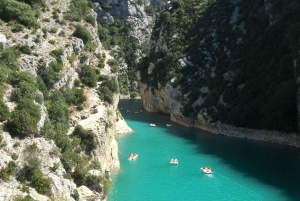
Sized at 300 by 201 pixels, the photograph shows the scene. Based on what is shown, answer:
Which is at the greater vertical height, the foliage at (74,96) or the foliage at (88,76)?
the foliage at (88,76)

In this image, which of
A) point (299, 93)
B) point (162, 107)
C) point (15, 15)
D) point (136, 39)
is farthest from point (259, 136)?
point (136, 39)

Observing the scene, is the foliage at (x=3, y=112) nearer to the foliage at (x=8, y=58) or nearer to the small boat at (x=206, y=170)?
the foliage at (x=8, y=58)

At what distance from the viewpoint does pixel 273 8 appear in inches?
2608

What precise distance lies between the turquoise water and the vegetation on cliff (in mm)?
5843

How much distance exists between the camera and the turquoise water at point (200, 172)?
34.8m

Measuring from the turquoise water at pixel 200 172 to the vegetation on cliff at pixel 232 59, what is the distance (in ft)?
19.2

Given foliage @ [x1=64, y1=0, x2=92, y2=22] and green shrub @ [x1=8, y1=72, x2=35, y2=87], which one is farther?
foliage @ [x1=64, y1=0, x2=92, y2=22]

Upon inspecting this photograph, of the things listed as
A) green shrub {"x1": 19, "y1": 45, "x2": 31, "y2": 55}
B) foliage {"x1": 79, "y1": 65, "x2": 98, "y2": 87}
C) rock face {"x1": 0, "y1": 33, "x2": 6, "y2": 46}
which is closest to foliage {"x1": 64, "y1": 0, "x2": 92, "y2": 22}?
foliage {"x1": 79, "y1": 65, "x2": 98, "y2": 87}

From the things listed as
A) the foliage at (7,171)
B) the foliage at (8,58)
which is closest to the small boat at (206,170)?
the foliage at (8,58)

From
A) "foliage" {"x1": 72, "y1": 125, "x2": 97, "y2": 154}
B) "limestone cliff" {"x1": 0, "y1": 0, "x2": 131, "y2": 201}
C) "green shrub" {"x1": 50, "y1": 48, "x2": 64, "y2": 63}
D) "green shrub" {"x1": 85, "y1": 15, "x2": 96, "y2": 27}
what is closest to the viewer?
"limestone cliff" {"x1": 0, "y1": 0, "x2": 131, "y2": 201}

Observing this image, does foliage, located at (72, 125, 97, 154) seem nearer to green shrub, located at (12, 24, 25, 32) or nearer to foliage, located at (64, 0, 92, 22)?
green shrub, located at (12, 24, 25, 32)

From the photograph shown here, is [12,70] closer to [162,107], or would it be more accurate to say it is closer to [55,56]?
[55,56]

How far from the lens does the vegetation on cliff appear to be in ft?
189

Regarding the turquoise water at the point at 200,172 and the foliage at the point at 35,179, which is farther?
the turquoise water at the point at 200,172
